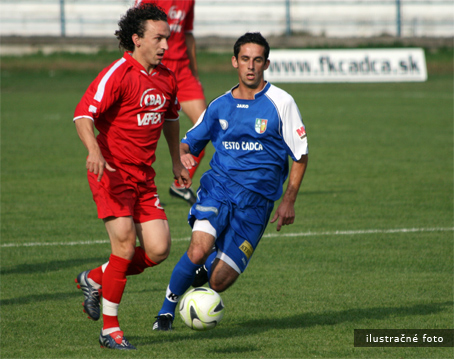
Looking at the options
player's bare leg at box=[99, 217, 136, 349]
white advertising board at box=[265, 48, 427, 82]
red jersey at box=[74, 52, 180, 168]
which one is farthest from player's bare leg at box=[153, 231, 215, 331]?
white advertising board at box=[265, 48, 427, 82]

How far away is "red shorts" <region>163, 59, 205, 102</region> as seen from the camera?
946cm

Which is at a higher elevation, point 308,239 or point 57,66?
point 57,66

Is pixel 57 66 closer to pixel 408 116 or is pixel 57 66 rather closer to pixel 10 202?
pixel 408 116

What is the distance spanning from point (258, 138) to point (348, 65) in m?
22.3

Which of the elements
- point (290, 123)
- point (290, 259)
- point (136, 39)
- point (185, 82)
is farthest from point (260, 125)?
point (185, 82)

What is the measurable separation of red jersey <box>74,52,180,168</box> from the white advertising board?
21081 mm

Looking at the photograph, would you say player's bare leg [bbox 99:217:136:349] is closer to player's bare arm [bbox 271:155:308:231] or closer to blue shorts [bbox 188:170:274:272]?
blue shorts [bbox 188:170:274:272]

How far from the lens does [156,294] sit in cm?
598

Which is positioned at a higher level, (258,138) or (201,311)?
(258,138)

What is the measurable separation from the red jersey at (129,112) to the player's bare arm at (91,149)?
0.50ft

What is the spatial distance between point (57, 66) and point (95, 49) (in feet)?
5.31

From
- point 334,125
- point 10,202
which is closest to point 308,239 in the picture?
point 10,202

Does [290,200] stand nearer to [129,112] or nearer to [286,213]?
[286,213]

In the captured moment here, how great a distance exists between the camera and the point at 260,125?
519 cm
